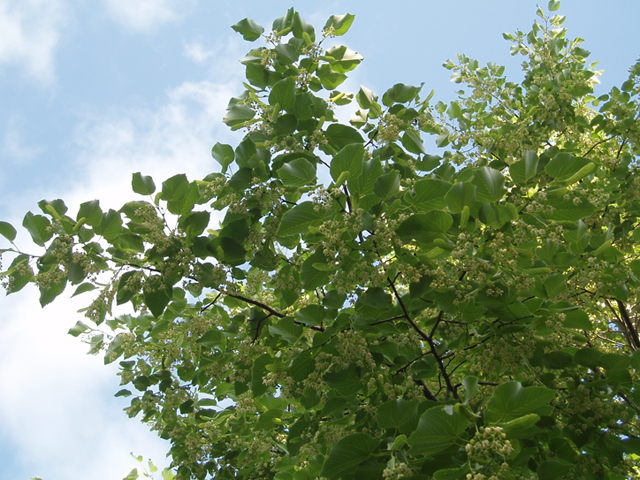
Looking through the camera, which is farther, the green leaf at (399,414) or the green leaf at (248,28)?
the green leaf at (248,28)

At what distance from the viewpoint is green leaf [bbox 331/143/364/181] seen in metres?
2.57

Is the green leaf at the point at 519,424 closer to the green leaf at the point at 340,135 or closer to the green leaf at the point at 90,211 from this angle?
the green leaf at the point at 340,135

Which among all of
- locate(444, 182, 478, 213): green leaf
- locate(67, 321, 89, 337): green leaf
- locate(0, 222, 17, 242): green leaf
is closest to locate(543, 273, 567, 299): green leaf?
locate(444, 182, 478, 213): green leaf

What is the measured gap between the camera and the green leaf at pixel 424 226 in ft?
8.11

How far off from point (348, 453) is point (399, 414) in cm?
32

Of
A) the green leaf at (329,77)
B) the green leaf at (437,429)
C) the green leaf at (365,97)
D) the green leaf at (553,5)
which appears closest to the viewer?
the green leaf at (437,429)

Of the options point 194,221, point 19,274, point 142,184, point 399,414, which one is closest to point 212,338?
point 194,221

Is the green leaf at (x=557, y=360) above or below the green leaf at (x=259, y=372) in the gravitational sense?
below

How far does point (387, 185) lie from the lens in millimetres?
2592

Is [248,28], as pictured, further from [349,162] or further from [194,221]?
[349,162]

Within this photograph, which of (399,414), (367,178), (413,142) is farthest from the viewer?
(413,142)

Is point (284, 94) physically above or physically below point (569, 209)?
above

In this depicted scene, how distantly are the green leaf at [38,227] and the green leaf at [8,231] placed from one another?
201mm

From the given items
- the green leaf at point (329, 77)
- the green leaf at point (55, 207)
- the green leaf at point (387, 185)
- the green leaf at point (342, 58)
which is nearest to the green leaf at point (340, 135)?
the green leaf at point (329, 77)
